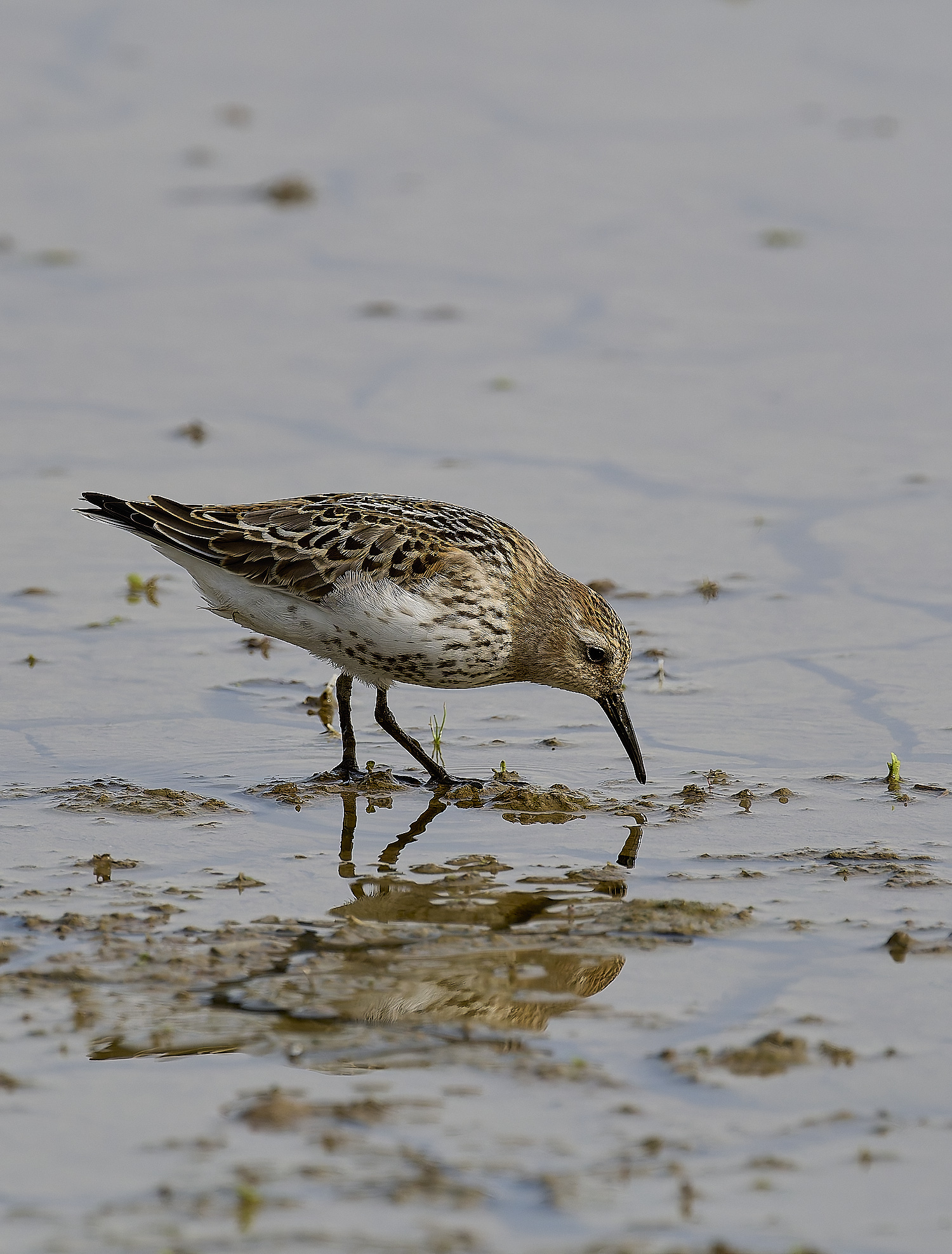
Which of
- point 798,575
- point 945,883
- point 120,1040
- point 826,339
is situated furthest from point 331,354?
point 120,1040

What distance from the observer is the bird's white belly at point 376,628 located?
7.89m

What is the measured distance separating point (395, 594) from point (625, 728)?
4.28ft

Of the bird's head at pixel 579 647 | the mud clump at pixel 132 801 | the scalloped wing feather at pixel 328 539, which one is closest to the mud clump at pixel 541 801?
the bird's head at pixel 579 647

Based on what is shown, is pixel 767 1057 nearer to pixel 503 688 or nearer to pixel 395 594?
pixel 395 594

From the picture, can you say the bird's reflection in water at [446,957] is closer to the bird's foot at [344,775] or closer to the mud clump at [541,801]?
the mud clump at [541,801]

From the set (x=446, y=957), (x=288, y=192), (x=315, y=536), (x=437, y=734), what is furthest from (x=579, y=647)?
(x=288, y=192)

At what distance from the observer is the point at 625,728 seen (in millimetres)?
8312

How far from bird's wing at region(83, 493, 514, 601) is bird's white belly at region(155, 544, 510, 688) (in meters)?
0.07

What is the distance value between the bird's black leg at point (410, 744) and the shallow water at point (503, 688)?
203 millimetres

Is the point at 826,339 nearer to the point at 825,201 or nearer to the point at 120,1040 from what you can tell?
the point at 825,201

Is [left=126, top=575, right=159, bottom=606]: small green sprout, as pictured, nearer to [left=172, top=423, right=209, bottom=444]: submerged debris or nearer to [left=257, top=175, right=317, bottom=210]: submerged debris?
[left=172, top=423, right=209, bottom=444]: submerged debris

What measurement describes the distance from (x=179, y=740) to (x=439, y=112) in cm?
1270

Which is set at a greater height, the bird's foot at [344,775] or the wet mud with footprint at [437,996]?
the wet mud with footprint at [437,996]

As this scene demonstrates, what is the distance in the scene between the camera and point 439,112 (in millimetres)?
19359
